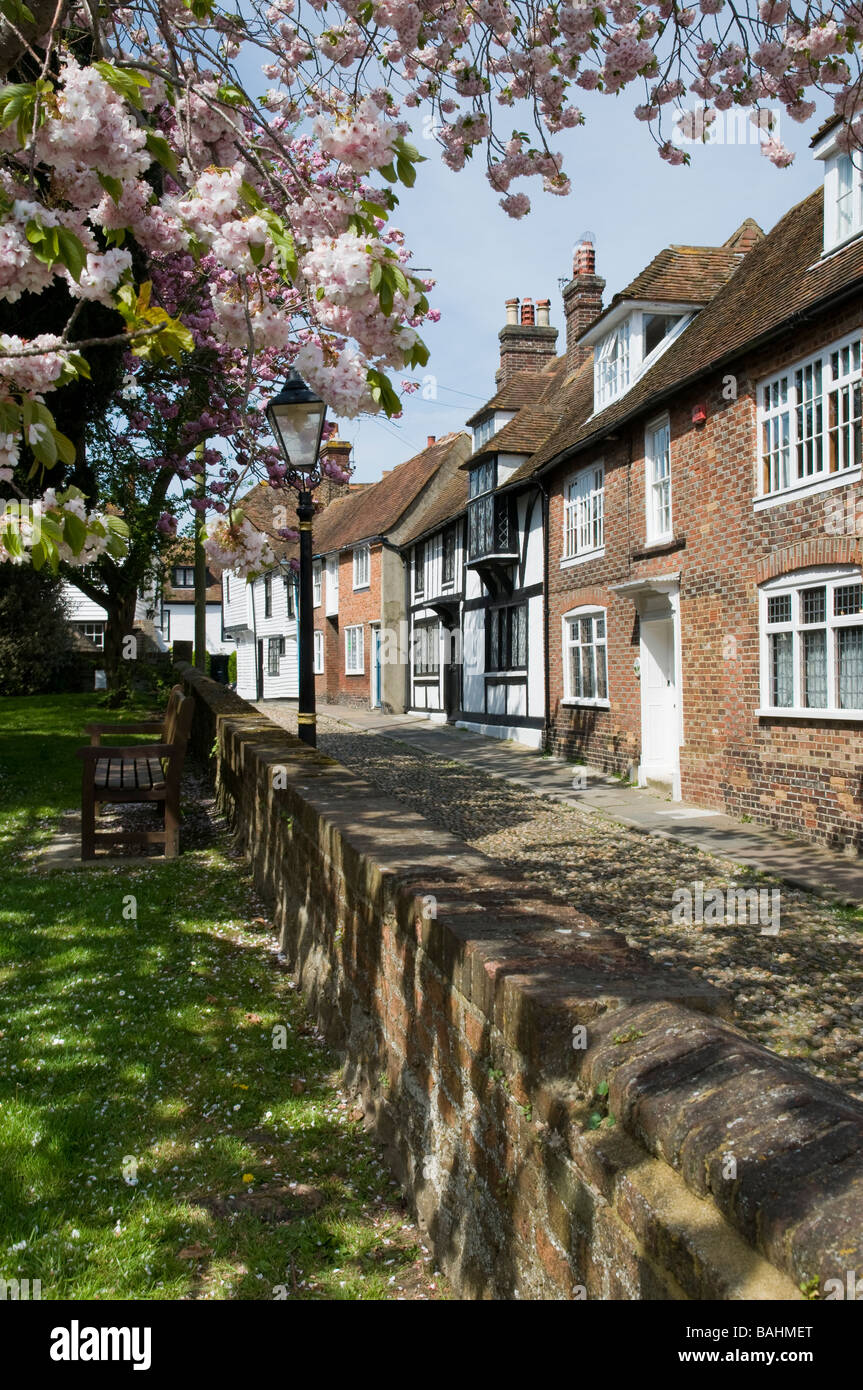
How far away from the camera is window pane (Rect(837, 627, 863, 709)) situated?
10531 millimetres

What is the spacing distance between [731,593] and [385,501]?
24.7m

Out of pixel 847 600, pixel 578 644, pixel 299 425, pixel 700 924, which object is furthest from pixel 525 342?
pixel 700 924

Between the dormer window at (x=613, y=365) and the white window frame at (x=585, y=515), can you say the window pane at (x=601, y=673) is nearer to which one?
the white window frame at (x=585, y=515)

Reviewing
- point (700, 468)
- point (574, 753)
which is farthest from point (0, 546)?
point (574, 753)

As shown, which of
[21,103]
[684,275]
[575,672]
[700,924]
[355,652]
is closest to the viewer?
[21,103]

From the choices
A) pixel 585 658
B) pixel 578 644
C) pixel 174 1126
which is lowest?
pixel 174 1126

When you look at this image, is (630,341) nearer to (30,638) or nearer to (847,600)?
(847,600)

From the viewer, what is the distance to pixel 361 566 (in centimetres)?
3638

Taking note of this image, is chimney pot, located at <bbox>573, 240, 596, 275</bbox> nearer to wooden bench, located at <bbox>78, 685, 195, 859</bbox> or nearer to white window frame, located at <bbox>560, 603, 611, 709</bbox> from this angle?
white window frame, located at <bbox>560, 603, 611, 709</bbox>

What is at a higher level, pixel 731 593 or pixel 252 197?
pixel 252 197

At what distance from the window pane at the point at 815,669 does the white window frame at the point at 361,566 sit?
2493 centimetres

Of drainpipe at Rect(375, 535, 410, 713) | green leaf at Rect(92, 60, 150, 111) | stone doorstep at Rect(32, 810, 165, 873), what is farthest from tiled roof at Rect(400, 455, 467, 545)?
green leaf at Rect(92, 60, 150, 111)
